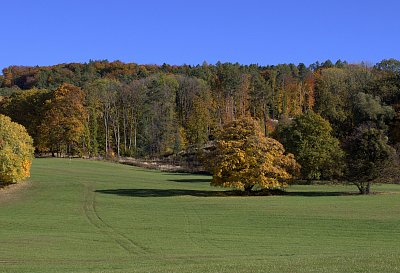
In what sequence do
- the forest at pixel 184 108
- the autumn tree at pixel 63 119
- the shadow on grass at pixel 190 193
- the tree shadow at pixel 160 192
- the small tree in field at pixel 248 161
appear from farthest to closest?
the autumn tree at pixel 63 119 → the forest at pixel 184 108 → the shadow on grass at pixel 190 193 → the tree shadow at pixel 160 192 → the small tree in field at pixel 248 161

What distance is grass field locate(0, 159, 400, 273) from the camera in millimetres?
20206

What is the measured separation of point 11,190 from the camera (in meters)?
53.6

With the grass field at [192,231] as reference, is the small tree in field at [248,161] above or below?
above

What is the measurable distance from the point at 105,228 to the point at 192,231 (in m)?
5.70

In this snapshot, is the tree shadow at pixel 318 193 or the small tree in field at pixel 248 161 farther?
the tree shadow at pixel 318 193

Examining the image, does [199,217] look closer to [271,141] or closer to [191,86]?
[271,141]

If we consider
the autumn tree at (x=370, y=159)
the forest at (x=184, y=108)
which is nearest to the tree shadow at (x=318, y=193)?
the autumn tree at (x=370, y=159)

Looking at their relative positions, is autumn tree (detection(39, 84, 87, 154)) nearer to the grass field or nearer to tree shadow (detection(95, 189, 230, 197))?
the grass field

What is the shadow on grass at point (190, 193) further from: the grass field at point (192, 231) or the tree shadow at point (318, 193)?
the grass field at point (192, 231)

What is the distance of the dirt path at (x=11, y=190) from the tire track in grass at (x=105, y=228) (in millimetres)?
6795

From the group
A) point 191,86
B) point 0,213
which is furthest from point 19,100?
point 0,213

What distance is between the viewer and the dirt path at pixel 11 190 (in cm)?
4872

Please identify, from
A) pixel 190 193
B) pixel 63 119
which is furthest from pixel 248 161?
pixel 63 119

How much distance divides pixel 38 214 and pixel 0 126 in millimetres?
19221
